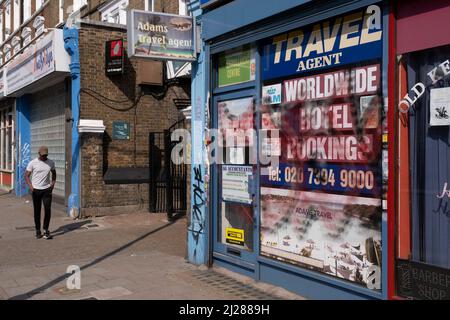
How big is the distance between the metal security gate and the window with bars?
32.7ft

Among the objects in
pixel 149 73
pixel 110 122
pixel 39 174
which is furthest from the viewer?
pixel 149 73

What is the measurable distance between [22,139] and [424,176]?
57.2 feet

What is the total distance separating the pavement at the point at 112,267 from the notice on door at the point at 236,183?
1.02 metres

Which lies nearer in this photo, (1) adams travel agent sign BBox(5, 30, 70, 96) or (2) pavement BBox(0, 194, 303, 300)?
(2) pavement BBox(0, 194, 303, 300)

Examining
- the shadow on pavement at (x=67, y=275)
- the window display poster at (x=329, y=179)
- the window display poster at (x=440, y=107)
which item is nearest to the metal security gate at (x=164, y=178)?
the shadow on pavement at (x=67, y=275)

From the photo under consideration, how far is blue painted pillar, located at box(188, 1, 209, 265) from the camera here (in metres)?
7.27

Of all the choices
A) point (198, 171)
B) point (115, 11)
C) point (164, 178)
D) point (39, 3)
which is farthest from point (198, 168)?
point (39, 3)

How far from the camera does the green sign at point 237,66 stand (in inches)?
260

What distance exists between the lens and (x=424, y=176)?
4445 millimetres

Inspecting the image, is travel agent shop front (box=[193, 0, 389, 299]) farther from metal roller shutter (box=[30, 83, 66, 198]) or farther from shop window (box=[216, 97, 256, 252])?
metal roller shutter (box=[30, 83, 66, 198])

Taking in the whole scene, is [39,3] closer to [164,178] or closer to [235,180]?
Answer: [164,178]

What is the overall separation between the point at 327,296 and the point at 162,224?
6.70 meters

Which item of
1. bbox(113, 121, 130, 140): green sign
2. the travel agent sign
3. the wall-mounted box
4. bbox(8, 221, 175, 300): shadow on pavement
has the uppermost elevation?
the wall-mounted box

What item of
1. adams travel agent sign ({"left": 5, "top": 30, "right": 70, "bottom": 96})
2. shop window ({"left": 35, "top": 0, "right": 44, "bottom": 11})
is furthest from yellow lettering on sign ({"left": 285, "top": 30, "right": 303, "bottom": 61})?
shop window ({"left": 35, "top": 0, "right": 44, "bottom": 11})
